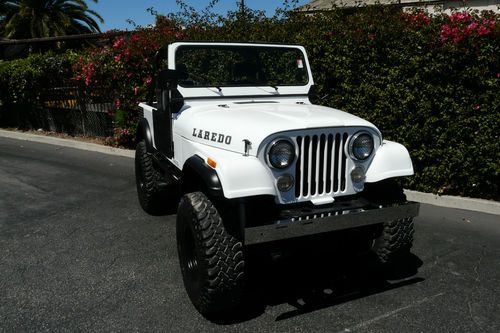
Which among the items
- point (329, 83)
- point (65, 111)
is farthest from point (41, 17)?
point (329, 83)

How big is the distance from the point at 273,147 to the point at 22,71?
10.8 m

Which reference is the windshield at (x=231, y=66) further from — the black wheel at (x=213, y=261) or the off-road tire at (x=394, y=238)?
the off-road tire at (x=394, y=238)

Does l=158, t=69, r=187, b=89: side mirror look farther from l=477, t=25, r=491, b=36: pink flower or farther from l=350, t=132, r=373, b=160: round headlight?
l=477, t=25, r=491, b=36: pink flower

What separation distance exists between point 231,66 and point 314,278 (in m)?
2.12

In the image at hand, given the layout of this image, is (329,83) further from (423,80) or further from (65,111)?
(65,111)

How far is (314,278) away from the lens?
3.46 metres

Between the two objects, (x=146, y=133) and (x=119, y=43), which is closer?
(x=146, y=133)

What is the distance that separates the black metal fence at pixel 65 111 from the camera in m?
10.1

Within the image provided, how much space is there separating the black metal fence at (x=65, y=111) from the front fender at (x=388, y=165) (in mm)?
7629

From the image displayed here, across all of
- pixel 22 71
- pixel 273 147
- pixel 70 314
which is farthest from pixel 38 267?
pixel 22 71

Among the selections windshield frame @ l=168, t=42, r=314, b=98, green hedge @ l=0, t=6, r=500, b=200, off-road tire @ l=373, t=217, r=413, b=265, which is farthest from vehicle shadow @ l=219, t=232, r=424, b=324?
green hedge @ l=0, t=6, r=500, b=200

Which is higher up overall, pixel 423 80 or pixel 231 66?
pixel 231 66

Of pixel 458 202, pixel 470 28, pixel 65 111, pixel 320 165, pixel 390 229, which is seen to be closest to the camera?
pixel 320 165

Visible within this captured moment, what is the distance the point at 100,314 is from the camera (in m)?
2.96
